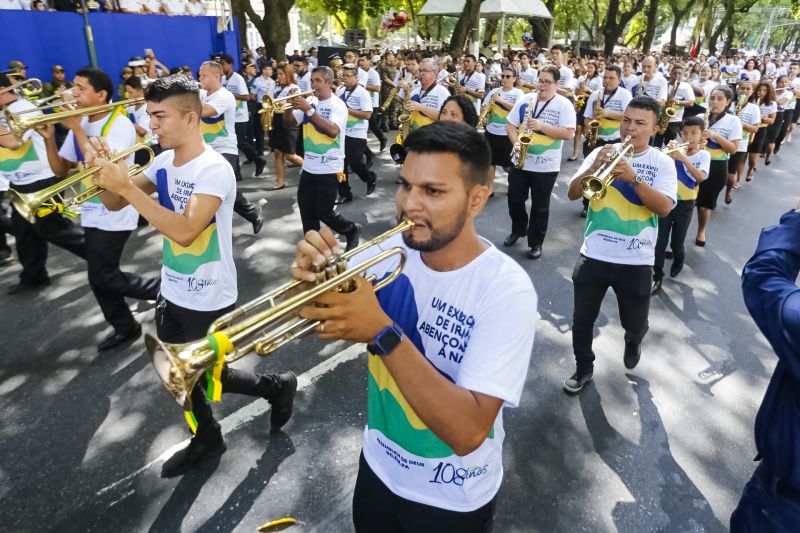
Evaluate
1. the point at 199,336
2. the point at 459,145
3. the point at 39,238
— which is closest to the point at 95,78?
the point at 39,238

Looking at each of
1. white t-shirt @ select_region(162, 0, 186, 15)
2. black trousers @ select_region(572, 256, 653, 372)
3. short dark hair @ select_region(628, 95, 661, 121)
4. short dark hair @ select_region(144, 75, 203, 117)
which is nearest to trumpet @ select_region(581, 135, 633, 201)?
short dark hair @ select_region(628, 95, 661, 121)

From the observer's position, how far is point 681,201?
6.07 metres

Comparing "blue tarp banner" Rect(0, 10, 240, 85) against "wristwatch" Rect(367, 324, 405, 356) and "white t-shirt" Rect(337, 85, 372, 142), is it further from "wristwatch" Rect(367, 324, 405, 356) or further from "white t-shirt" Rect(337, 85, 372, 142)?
"wristwatch" Rect(367, 324, 405, 356)

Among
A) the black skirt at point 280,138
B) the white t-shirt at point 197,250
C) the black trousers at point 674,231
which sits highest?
the white t-shirt at point 197,250

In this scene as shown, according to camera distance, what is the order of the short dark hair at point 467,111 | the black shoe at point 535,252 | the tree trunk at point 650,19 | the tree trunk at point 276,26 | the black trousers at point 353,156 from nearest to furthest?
the short dark hair at point 467,111, the black shoe at point 535,252, the black trousers at point 353,156, the tree trunk at point 276,26, the tree trunk at point 650,19

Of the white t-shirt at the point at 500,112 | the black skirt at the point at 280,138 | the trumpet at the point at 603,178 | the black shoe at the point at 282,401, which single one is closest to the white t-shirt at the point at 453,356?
the black shoe at the point at 282,401

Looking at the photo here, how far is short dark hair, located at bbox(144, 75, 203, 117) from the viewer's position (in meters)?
3.15

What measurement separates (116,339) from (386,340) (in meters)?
4.12

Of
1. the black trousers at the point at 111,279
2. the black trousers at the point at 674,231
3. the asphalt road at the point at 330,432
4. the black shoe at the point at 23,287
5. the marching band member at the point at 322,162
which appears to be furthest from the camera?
the marching band member at the point at 322,162

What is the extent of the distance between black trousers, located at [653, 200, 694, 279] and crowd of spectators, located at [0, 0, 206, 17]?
12883 mm

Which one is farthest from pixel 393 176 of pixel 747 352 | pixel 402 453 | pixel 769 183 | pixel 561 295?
pixel 402 453

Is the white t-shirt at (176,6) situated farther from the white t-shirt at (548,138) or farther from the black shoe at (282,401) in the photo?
the black shoe at (282,401)

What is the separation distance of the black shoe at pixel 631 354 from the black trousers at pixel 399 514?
2.82 metres

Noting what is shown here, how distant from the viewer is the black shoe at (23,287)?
565cm
